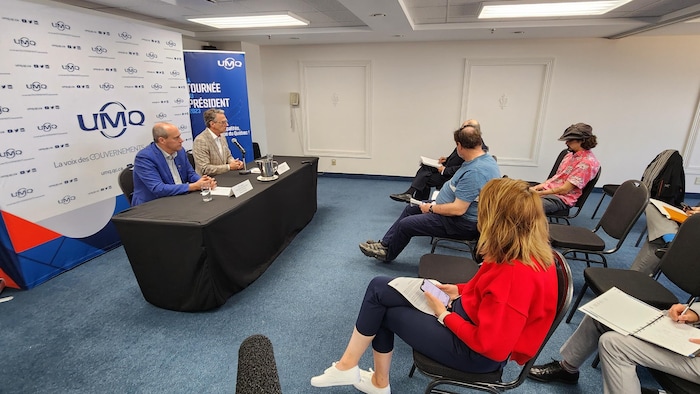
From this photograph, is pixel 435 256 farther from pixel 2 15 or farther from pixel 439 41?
pixel 439 41

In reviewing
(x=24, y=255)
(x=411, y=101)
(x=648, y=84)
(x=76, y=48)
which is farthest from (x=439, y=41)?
(x=24, y=255)

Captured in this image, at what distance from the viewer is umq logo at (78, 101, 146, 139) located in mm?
3025

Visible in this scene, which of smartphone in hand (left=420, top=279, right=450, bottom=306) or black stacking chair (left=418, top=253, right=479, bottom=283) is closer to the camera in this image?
smartphone in hand (left=420, top=279, right=450, bottom=306)

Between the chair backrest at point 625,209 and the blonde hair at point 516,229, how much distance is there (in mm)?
1493

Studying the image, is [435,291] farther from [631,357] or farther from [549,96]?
[549,96]

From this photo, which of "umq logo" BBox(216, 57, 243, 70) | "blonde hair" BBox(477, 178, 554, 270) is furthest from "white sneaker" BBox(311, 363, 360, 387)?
"umq logo" BBox(216, 57, 243, 70)

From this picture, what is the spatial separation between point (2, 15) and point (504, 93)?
548cm

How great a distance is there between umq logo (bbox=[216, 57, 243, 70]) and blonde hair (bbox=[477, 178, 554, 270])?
14.8ft

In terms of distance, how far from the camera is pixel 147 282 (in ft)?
7.52

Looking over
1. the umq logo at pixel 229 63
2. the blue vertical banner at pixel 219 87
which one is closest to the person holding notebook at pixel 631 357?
the blue vertical banner at pixel 219 87

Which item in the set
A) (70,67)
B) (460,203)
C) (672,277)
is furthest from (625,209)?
(70,67)

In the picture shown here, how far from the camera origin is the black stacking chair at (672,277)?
169 cm

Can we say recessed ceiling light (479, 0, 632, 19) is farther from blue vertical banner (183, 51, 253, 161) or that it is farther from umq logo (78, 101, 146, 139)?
umq logo (78, 101, 146, 139)

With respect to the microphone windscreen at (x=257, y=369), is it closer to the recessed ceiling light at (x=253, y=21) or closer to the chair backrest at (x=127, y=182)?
the chair backrest at (x=127, y=182)
